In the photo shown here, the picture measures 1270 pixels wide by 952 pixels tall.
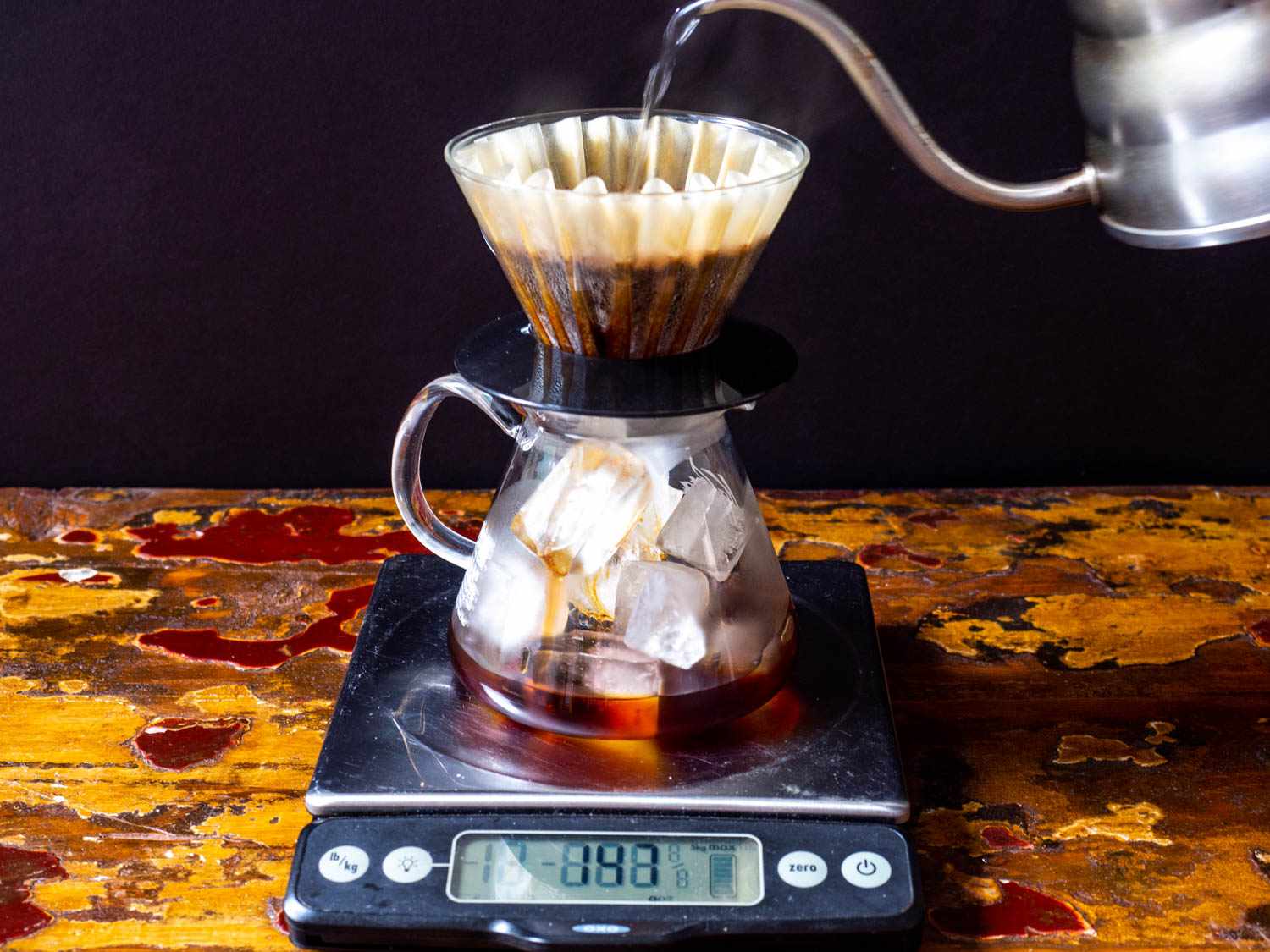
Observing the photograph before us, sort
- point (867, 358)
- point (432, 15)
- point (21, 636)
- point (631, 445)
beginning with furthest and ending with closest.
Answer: point (867, 358) < point (432, 15) < point (21, 636) < point (631, 445)

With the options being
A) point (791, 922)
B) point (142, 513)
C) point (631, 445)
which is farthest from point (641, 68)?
point (791, 922)

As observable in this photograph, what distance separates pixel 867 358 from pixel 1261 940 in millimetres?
613

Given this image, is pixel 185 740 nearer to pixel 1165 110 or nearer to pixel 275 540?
pixel 275 540

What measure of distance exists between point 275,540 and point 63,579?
16 centimetres

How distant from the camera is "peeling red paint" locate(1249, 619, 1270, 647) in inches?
36.1

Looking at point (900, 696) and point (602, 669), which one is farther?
point (900, 696)

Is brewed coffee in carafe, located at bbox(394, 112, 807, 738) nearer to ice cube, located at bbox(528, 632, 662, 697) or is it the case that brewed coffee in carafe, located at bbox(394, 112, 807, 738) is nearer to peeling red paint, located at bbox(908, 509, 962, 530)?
ice cube, located at bbox(528, 632, 662, 697)

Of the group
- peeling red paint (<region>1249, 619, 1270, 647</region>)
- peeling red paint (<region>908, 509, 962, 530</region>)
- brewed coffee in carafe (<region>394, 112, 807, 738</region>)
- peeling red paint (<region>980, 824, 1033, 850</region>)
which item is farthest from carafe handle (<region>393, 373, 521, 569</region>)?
peeling red paint (<region>1249, 619, 1270, 647</region>)

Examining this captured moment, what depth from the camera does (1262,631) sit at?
3.04ft

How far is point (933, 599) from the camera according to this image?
0.98 meters

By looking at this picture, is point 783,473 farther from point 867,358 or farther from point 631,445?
point 631,445

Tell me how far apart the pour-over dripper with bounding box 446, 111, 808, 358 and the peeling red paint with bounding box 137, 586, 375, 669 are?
33 centimetres

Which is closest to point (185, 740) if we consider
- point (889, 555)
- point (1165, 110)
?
point (889, 555)

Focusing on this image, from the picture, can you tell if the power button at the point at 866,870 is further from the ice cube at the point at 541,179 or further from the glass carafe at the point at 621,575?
the ice cube at the point at 541,179
